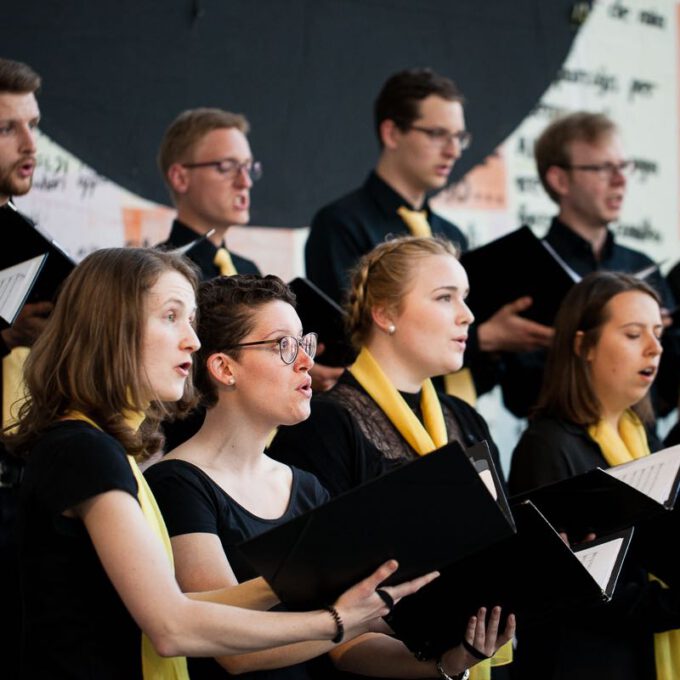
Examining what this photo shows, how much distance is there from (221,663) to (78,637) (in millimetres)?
328

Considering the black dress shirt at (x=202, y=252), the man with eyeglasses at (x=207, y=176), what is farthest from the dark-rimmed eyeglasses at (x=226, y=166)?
the black dress shirt at (x=202, y=252)

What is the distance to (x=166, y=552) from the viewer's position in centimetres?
231

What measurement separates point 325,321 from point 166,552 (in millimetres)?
1371

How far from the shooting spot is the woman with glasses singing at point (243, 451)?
2.56 metres

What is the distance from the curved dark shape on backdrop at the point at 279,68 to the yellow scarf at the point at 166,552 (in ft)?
7.44

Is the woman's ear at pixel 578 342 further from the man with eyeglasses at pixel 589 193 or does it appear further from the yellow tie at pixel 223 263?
the yellow tie at pixel 223 263

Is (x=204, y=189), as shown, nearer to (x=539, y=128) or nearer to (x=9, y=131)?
(x=9, y=131)

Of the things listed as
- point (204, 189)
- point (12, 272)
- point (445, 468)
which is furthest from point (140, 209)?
→ point (445, 468)

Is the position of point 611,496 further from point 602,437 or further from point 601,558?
point 602,437

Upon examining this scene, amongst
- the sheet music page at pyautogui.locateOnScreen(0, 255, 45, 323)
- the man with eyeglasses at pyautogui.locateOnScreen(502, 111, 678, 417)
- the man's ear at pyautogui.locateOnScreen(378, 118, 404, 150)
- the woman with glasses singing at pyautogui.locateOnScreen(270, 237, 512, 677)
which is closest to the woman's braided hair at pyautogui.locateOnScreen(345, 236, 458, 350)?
the woman with glasses singing at pyautogui.locateOnScreen(270, 237, 512, 677)

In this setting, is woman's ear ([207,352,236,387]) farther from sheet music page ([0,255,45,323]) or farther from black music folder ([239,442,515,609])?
black music folder ([239,442,515,609])

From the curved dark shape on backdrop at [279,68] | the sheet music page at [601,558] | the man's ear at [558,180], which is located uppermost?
the curved dark shape on backdrop at [279,68]

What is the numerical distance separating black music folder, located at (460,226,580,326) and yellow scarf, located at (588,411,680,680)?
451mm

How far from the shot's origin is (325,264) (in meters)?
4.32
